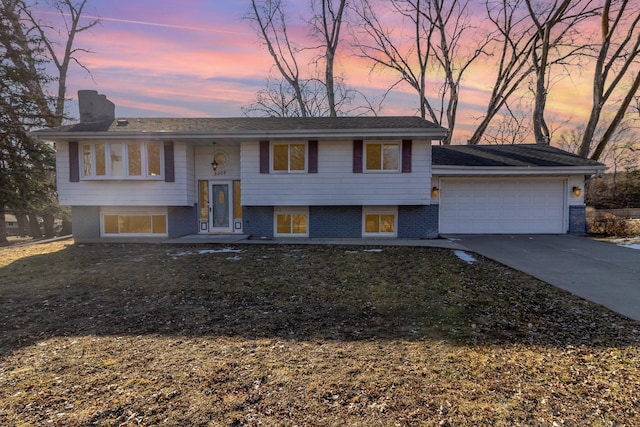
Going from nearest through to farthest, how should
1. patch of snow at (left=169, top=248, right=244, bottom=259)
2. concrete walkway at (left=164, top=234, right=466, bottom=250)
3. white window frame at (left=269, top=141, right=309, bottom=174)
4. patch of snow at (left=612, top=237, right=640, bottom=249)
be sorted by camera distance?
patch of snow at (left=169, top=248, right=244, bottom=259) < patch of snow at (left=612, top=237, right=640, bottom=249) < concrete walkway at (left=164, top=234, right=466, bottom=250) < white window frame at (left=269, top=141, right=309, bottom=174)

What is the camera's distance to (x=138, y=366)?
9.85 ft

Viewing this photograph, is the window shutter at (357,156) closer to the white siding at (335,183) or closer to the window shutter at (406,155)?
the white siding at (335,183)

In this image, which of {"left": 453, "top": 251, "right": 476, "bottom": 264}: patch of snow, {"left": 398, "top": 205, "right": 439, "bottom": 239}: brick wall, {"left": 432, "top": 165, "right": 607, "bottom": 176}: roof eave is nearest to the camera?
{"left": 453, "top": 251, "right": 476, "bottom": 264}: patch of snow

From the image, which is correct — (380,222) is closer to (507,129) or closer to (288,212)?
(288,212)

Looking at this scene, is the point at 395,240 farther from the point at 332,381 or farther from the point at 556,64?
the point at 556,64

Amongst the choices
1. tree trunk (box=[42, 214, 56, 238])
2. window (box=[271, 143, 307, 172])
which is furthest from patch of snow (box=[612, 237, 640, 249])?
tree trunk (box=[42, 214, 56, 238])

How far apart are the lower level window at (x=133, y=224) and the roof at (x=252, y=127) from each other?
2.81 meters

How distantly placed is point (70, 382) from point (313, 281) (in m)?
3.80

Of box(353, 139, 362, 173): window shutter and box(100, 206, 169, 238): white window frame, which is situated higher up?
box(353, 139, 362, 173): window shutter

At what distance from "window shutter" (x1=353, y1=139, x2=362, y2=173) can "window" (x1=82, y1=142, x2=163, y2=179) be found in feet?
20.6

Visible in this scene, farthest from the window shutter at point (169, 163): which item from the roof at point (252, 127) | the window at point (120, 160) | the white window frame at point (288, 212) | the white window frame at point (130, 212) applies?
the white window frame at point (288, 212)

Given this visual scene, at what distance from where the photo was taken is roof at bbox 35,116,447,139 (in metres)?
10.2

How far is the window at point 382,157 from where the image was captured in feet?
35.1

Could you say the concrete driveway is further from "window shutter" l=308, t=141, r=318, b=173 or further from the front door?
the front door
